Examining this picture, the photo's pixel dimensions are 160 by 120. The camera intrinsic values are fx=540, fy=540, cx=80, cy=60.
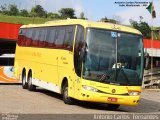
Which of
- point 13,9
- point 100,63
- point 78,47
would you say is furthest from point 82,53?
point 13,9

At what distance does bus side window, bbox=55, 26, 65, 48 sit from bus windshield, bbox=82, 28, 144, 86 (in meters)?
2.68

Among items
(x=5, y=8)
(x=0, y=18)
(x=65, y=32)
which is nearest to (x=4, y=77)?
(x=65, y=32)

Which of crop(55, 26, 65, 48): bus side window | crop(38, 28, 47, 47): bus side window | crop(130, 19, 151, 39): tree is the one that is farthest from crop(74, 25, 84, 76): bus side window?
crop(130, 19, 151, 39): tree

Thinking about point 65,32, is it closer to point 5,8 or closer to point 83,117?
point 83,117

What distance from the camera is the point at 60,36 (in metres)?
22.8

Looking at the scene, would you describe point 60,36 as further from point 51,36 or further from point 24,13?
point 24,13

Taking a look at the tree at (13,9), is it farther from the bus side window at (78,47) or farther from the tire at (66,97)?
the bus side window at (78,47)

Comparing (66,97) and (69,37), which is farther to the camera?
(69,37)

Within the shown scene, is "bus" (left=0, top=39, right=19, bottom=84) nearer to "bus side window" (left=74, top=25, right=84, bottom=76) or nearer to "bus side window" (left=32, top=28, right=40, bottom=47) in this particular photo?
"bus side window" (left=32, top=28, right=40, bottom=47)

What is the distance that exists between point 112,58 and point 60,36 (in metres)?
3.77

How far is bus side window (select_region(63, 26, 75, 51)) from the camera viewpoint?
21.1 metres

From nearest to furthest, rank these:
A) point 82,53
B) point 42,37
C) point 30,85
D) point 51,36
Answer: point 82,53, point 51,36, point 42,37, point 30,85

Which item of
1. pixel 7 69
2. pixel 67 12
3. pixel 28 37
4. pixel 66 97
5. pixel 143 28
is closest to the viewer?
pixel 66 97

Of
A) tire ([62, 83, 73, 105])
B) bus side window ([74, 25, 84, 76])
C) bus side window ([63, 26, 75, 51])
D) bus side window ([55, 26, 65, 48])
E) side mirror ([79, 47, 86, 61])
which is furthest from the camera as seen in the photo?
bus side window ([55, 26, 65, 48])
